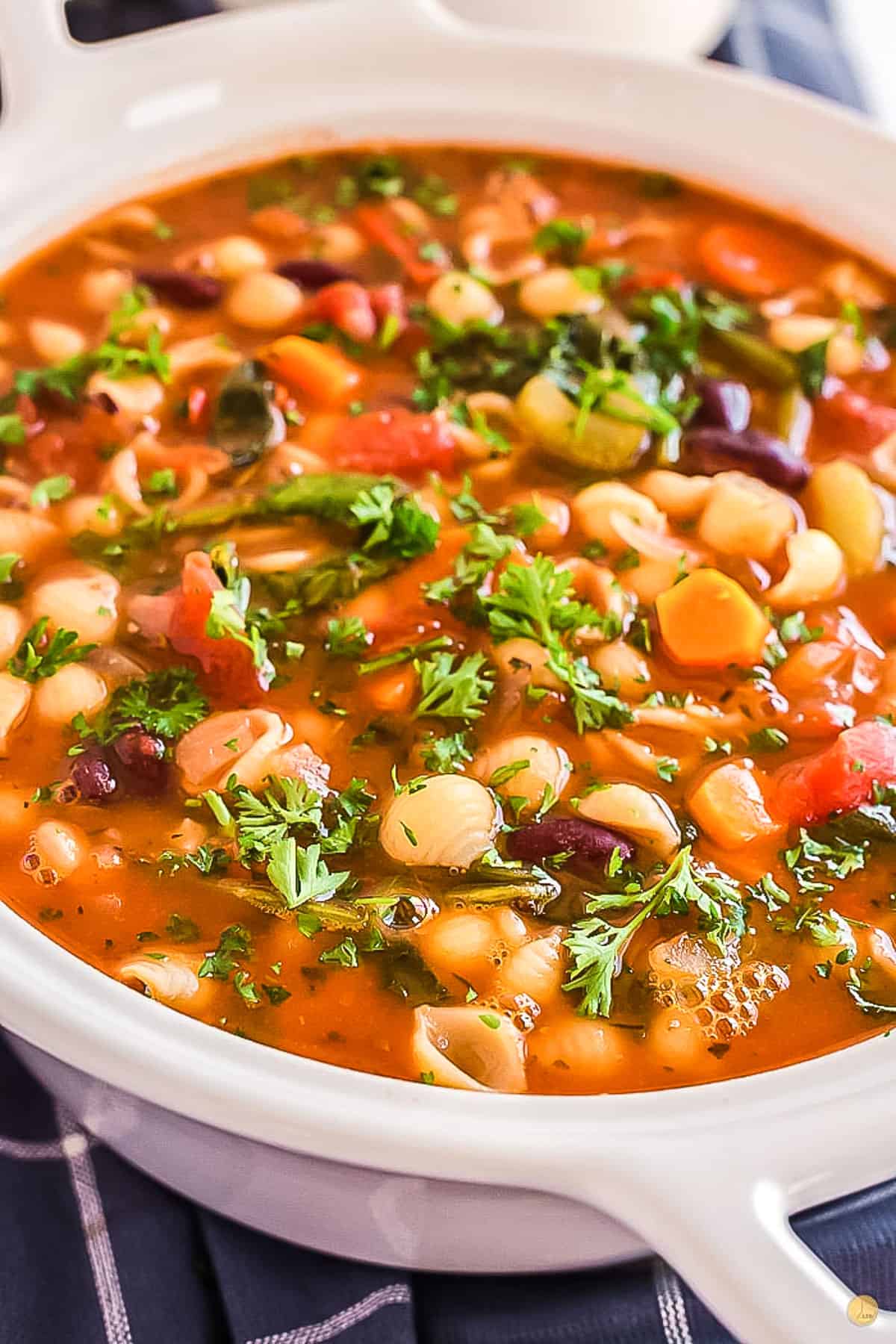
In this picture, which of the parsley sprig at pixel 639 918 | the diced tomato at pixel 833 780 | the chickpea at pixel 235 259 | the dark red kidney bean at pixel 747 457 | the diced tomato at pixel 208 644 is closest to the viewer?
the parsley sprig at pixel 639 918

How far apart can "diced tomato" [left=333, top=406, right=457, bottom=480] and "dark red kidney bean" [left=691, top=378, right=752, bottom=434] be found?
44cm

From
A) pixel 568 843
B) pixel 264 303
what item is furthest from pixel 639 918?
pixel 264 303

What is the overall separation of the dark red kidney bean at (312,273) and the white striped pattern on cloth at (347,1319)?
1753 millimetres

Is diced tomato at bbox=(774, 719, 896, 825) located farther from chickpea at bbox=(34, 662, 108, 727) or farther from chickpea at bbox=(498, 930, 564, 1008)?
chickpea at bbox=(34, 662, 108, 727)

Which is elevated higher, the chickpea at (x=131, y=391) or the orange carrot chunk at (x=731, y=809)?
the chickpea at (x=131, y=391)

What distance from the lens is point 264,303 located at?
2797 millimetres

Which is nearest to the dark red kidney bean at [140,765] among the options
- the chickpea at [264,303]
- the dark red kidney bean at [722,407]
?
the chickpea at [264,303]

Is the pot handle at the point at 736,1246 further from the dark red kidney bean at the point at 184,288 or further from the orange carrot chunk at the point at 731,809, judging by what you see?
the dark red kidney bean at the point at 184,288

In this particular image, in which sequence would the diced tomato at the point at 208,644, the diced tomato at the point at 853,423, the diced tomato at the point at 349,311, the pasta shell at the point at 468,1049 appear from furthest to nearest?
the diced tomato at the point at 349,311 < the diced tomato at the point at 853,423 < the diced tomato at the point at 208,644 < the pasta shell at the point at 468,1049

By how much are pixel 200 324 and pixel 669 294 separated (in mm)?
868

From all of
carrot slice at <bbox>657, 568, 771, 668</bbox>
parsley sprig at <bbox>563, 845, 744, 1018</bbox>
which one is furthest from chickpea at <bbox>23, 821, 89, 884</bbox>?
carrot slice at <bbox>657, 568, 771, 668</bbox>

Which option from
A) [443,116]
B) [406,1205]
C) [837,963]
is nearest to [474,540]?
[837,963]

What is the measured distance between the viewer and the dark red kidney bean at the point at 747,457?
2.54 meters

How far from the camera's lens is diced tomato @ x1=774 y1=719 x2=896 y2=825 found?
210cm
